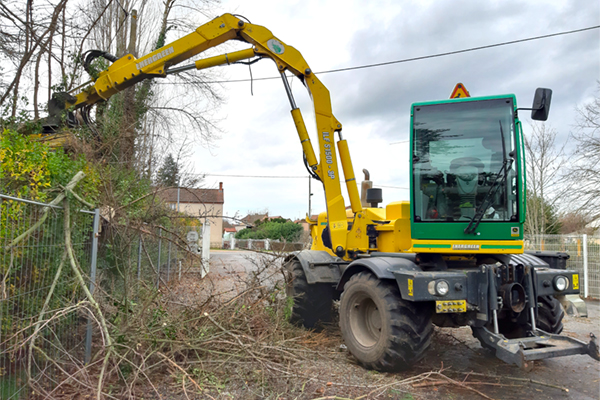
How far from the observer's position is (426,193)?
17.3 feet

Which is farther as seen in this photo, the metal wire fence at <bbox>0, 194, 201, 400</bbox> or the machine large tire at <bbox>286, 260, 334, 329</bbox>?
the machine large tire at <bbox>286, 260, 334, 329</bbox>

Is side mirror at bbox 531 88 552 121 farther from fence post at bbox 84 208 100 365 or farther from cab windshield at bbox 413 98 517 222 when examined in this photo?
fence post at bbox 84 208 100 365

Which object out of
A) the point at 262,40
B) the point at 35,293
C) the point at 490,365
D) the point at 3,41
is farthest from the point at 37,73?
the point at 490,365

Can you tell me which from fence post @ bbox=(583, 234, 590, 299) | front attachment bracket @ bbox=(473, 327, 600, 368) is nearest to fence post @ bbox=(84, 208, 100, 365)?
front attachment bracket @ bbox=(473, 327, 600, 368)

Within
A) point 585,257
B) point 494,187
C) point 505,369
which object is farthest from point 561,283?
A: point 585,257

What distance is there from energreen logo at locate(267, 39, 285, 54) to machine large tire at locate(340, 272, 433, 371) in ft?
11.8

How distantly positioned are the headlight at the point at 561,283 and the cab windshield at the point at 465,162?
0.92 m

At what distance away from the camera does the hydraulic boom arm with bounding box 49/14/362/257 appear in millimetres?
6391

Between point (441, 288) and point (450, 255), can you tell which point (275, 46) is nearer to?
point (450, 255)

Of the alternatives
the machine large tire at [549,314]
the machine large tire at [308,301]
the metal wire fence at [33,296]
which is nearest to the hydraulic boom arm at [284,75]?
the machine large tire at [308,301]

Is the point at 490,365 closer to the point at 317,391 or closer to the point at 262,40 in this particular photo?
the point at 317,391

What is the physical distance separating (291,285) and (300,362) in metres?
1.91

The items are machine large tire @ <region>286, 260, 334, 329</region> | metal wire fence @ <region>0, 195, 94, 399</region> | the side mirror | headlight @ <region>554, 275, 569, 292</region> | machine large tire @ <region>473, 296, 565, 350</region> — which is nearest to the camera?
metal wire fence @ <region>0, 195, 94, 399</region>

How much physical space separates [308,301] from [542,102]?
12.9 feet
